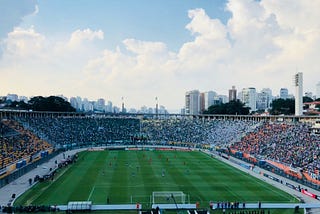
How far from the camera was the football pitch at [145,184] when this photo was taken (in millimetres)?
33344

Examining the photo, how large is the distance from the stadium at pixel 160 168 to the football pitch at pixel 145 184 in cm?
11

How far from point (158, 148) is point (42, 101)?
4888 cm

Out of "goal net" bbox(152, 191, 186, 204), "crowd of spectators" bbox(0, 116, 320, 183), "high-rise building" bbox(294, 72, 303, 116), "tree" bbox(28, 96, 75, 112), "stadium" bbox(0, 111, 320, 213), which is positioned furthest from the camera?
"tree" bbox(28, 96, 75, 112)

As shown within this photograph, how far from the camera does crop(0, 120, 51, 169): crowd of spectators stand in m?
47.0

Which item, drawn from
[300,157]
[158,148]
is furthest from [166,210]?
[158,148]

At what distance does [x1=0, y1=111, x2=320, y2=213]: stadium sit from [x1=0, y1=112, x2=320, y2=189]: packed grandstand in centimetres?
25

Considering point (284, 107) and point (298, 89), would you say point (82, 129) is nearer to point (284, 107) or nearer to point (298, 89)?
point (298, 89)

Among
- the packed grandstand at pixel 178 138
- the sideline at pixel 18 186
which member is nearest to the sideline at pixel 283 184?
the packed grandstand at pixel 178 138

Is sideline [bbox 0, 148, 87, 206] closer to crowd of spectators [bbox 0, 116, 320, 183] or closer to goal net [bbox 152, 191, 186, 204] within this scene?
crowd of spectators [bbox 0, 116, 320, 183]

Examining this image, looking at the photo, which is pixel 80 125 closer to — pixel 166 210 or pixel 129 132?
pixel 129 132

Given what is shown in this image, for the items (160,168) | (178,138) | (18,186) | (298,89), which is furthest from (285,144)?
(18,186)

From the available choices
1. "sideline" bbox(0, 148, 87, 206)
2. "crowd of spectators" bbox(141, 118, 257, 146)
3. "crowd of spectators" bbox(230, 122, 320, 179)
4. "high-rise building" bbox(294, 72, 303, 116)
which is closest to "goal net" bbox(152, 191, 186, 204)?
"sideline" bbox(0, 148, 87, 206)

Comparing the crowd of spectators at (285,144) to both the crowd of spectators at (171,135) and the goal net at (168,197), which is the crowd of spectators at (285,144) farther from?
the goal net at (168,197)

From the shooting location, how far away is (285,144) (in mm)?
56156
